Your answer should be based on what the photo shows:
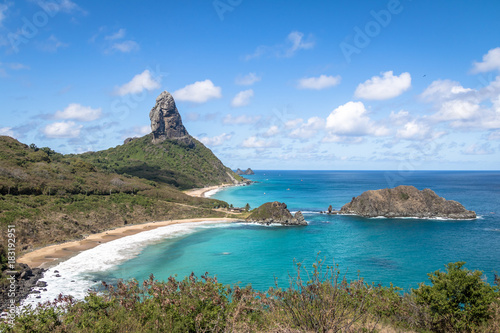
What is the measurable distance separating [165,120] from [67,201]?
446ft

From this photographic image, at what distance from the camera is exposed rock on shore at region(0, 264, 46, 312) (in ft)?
83.8

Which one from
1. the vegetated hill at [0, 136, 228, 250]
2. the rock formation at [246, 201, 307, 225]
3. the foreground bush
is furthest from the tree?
the rock formation at [246, 201, 307, 225]

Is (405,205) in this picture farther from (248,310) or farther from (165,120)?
(165,120)

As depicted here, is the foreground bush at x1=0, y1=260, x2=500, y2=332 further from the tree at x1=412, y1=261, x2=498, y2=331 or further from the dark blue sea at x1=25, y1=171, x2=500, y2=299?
the dark blue sea at x1=25, y1=171, x2=500, y2=299

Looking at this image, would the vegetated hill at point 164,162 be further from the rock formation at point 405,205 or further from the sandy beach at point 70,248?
the rock formation at point 405,205

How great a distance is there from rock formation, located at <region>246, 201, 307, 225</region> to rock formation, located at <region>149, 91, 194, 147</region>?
130 m

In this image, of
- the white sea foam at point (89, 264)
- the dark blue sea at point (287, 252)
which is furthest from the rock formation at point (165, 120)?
the white sea foam at point (89, 264)

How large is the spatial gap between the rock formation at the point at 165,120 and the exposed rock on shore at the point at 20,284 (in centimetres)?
15790

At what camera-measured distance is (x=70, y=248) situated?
4416 cm

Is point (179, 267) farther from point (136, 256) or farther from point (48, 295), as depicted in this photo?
point (48, 295)

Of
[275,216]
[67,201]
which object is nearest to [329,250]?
[275,216]

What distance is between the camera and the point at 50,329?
11.1m

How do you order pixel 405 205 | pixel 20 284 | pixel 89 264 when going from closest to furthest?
pixel 20 284
pixel 89 264
pixel 405 205

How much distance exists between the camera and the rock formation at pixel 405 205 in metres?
74.2
